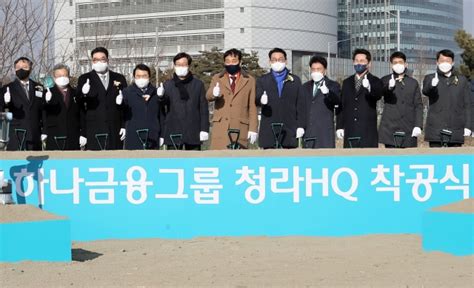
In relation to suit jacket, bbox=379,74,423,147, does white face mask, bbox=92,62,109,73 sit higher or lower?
higher

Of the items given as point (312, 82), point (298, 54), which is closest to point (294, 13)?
point (298, 54)

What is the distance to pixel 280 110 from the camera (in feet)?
34.2

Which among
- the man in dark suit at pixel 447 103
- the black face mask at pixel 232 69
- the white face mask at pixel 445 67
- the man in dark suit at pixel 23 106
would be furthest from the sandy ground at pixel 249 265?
the white face mask at pixel 445 67

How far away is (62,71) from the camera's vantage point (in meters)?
10.5

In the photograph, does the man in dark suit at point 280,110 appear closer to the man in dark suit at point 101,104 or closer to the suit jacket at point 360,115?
the suit jacket at point 360,115

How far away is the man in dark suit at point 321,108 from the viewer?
10.4 m

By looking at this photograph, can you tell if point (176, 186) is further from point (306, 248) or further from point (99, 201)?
point (306, 248)

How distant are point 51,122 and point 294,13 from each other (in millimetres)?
90713

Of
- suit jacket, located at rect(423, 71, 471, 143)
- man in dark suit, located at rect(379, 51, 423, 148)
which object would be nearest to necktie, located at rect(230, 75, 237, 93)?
man in dark suit, located at rect(379, 51, 423, 148)

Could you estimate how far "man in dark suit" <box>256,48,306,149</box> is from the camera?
34.1 feet

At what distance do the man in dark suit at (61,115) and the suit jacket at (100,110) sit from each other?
0.15 m

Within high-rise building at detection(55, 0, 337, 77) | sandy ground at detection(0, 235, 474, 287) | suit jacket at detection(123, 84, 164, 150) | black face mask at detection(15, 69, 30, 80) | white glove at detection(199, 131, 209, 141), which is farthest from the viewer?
high-rise building at detection(55, 0, 337, 77)

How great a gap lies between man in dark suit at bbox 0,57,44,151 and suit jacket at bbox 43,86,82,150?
0.46 ft

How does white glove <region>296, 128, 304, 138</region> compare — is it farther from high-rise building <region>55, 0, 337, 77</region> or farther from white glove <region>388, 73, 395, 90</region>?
high-rise building <region>55, 0, 337, 77</region>
